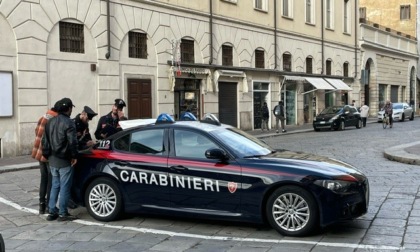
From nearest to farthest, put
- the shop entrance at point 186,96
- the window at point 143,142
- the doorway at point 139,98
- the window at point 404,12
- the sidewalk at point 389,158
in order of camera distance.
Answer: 1. the window at point 143,142
2. the sidewalk at point 389,158
3. the doorway at point 139,98
4. the shop entrance at point 186,96
5. the window at point 404,12

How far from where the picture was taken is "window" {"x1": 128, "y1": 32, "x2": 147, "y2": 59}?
20094mm

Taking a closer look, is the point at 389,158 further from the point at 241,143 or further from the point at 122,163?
the point at 122,163

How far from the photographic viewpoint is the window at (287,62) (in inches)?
1211

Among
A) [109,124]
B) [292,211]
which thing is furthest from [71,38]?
[292,211]

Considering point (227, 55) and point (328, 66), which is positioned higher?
point (328, 66)

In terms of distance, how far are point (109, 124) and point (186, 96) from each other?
13.7m

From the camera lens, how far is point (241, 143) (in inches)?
279

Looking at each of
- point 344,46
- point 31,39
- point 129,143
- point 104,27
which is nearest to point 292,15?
point 344,46

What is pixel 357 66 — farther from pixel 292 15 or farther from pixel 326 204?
pixel 326 204

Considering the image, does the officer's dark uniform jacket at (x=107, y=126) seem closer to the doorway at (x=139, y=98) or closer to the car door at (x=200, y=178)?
the car door at (x=200, y=178)

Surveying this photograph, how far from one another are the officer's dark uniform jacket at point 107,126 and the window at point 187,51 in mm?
13292

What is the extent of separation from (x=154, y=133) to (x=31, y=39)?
10.7 metres

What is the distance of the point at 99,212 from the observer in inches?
287

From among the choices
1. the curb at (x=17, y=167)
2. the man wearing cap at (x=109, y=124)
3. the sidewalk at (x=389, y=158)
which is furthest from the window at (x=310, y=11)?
the man wearing cap at (x=109, y=124)
